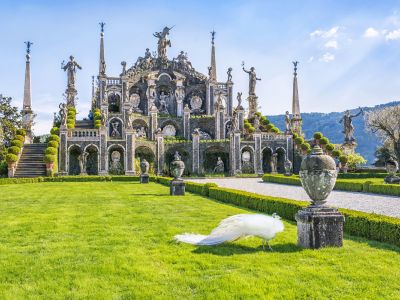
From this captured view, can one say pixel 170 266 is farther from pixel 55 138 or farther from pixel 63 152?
Answer: pixel 63 152

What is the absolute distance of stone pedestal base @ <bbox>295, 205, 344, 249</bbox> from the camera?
9.49m

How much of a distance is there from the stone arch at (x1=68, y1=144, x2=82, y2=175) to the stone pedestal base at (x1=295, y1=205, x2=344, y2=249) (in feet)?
138

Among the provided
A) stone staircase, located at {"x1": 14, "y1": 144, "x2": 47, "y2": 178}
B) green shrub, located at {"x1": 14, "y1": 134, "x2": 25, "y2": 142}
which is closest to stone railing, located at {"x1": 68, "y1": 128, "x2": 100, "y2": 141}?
stone staircase, located at {"x1": 14, "y1": 144, "x2": 47, "y2": 178}

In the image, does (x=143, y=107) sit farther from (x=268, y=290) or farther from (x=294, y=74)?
(x=268, y=290)

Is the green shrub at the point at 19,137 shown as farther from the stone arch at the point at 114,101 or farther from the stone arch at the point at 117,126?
the stone arch at the point at 114,101

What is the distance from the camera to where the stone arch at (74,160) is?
49500 millimetres

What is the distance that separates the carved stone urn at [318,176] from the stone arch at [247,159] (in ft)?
145

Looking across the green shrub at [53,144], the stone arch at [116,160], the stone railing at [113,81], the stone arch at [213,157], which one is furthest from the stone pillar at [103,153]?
the stone railing at [113,81]

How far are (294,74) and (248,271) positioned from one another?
6656cm

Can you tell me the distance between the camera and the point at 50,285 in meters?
6.91

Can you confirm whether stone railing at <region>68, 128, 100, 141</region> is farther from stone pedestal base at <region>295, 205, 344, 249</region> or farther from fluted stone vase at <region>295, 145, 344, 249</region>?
stone pedestal base at <region>295, 205, 344, 249</region>

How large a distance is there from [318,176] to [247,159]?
4541cm

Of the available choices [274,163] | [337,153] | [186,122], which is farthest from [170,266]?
[186,122]

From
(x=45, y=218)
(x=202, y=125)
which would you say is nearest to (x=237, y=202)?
(x=45, y=218)
